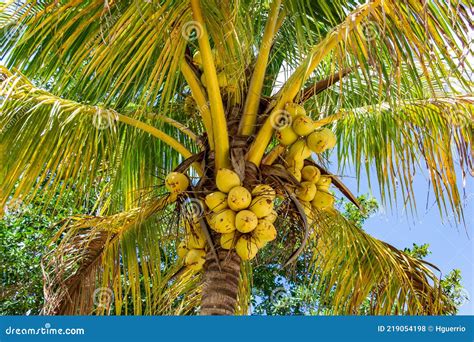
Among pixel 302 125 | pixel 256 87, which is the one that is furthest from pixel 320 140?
pixel 256 87

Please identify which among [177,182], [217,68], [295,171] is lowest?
[177,182]

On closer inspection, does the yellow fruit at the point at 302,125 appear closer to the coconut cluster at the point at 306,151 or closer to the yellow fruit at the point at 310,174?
the coconut cluster at the point at 306,151

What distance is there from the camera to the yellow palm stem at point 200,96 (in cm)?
414

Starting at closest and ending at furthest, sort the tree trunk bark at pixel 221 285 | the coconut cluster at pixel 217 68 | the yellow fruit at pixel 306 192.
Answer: the tree trunk bark at pixel 221 285, the yellow fruit at pixel 306 192, the coconut cluster at pixel 217 68

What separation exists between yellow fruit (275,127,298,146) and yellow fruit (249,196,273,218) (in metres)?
0.42

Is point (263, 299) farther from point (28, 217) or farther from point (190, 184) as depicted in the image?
point (190, 184)

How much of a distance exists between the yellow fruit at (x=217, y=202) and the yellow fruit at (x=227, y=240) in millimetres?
167

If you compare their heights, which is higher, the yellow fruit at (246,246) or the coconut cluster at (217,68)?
the coconut cluster at (217,68)

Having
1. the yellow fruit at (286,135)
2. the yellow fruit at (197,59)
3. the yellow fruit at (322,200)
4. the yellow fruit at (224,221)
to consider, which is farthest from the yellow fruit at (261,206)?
the yellow fruit at (197,59)

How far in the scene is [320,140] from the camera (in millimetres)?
3932

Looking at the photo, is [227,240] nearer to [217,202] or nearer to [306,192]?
[217,202]

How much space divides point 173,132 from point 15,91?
1.59 metres

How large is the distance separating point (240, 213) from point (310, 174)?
0.67 m

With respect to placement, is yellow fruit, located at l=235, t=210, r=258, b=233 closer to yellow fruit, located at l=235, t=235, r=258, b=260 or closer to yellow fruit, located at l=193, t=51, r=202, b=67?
yellow fruit, located at l=235, t=235, r=258, b=260
